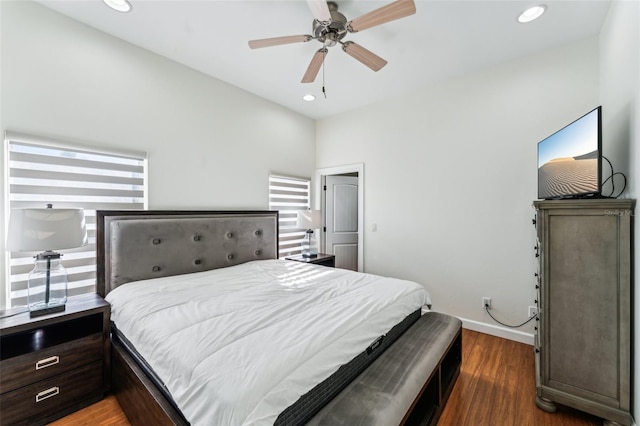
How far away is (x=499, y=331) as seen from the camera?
284 centimetres

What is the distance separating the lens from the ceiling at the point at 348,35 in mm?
2070

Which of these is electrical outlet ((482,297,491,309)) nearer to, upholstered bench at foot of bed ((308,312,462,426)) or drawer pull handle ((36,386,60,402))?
upholstered bench at foot of bed ((308,312,462,426))

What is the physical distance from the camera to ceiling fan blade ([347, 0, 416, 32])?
1.62 metres

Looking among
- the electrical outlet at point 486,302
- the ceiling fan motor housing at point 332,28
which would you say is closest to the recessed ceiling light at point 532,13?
the ceiling fan motor housing at point 332,28

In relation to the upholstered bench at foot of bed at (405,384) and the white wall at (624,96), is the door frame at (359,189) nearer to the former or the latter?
the upholstered bench at foot of bed at (405,384)

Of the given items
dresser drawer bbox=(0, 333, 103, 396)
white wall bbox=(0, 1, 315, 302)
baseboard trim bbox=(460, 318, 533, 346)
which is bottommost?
baseboard trim bbox=(460, 318, 533, 346)

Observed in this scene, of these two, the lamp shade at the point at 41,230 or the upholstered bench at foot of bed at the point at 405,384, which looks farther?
the lamp shade at the point at 41,230

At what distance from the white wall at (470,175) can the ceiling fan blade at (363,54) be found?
1439 millimetres

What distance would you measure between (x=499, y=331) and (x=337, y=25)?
334 centimetres

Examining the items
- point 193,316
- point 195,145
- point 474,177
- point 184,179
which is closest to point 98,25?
point 195,145

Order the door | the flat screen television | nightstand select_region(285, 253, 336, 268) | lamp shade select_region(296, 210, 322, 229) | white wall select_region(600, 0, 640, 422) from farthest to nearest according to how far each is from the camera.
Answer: the door, lamp shade select_region(296, 210, 322, 229), nightstand select_region(285, 253, 336, 268), the flat screen television, white wall select_region(600, 0, 640, 422)

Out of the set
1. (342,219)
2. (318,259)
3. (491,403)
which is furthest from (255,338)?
(342,219)

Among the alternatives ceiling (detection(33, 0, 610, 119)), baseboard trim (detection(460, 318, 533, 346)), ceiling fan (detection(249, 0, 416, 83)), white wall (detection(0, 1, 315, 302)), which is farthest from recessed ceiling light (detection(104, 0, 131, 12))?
baseboard trim (detection(460, 318, 533, 346))

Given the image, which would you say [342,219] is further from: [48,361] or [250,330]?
[48,361]
